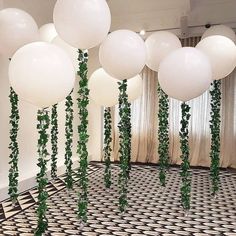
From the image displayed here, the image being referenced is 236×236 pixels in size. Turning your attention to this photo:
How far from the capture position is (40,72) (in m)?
2.97

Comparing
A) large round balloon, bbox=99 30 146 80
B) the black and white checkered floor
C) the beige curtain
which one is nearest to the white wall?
the black and white checkered floor

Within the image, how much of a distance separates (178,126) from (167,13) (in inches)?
98.2

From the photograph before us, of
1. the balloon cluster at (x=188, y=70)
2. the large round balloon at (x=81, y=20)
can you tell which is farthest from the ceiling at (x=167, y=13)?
the large round balloon at (x=81, y=20)

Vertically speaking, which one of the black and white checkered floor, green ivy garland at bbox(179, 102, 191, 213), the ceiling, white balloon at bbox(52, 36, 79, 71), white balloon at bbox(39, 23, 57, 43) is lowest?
the black and white checkered floor

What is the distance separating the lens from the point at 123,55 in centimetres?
388

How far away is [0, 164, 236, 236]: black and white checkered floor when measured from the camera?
382 centimetres

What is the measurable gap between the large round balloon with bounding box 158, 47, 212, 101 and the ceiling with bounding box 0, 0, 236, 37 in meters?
3.41

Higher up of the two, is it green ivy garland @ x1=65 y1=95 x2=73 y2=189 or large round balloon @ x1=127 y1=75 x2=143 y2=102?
large round balloon @ x1=127 y1=75 x2=143 y2=102

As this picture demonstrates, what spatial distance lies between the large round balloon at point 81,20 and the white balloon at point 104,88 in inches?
66.4

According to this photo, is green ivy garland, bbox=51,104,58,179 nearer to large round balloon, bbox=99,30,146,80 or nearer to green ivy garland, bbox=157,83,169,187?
green ivy garland, bbox=157,83,169,187

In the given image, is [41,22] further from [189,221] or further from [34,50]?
[189,221]

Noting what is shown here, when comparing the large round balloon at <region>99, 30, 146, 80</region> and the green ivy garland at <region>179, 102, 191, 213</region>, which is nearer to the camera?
the large round balloon at <region>99, 30, 146, 80</region>

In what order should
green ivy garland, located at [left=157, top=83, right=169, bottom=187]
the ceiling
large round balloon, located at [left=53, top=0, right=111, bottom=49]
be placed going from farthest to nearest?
the ceiling, green ivy garland, located at [left=157, top=83, right=169, bottom=187], large round balloon, located at [left=53, top=0, right=111, bottom=49]

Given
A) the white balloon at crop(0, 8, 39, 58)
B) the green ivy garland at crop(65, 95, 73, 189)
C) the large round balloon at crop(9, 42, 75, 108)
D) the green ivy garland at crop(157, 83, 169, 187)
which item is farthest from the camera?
the green ivy garland at crop(157, 83, 169, 187)
